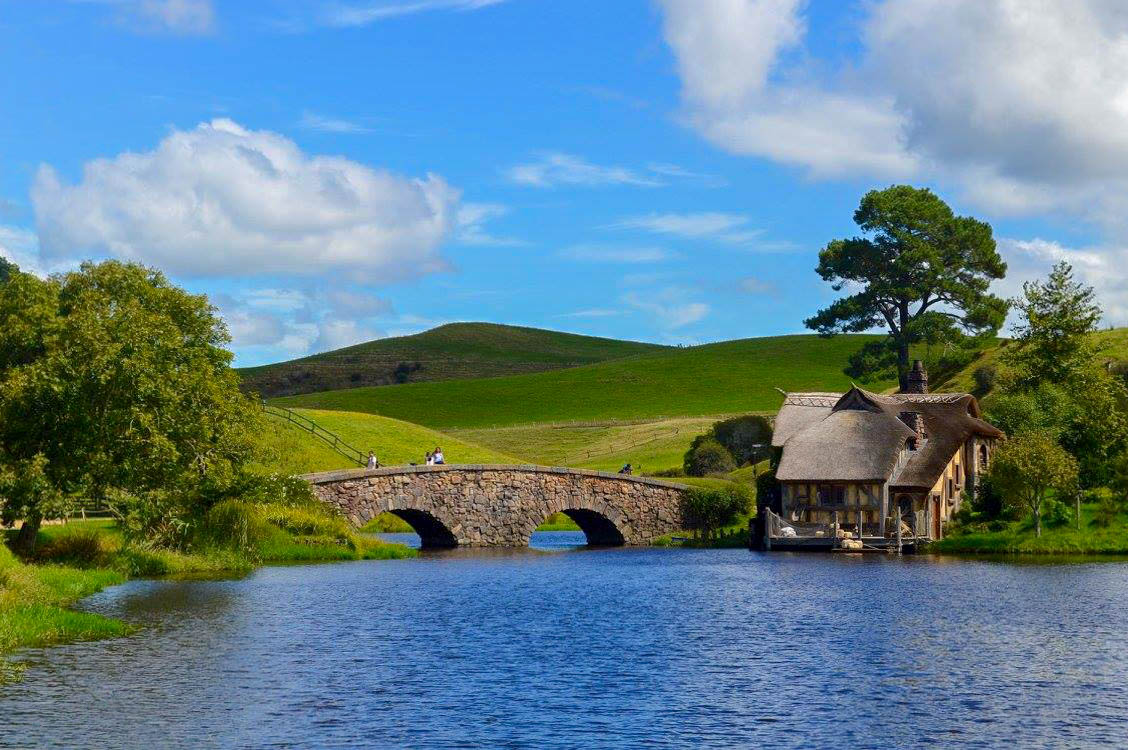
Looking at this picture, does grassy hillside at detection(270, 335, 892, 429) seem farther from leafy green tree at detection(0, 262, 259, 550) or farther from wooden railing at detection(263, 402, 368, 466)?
leafy green tree at detection(0, 262, 259, 550)

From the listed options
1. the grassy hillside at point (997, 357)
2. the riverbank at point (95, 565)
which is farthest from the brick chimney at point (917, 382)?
the riverbank at point (95, 565)

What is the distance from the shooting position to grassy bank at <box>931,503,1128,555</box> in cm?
6097

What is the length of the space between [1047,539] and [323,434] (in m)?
50.9

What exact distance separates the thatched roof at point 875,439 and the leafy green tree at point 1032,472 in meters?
5.39


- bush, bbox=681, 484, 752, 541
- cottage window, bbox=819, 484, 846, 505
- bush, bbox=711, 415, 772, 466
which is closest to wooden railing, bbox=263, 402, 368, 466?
bush, bbox=681, 484, 752, 541

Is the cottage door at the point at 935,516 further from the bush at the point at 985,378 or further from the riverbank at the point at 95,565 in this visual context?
the riverbank at the point at 95,565

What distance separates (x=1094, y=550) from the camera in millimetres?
60781

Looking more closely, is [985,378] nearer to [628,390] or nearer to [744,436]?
[744,436]

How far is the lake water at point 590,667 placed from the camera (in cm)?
2297

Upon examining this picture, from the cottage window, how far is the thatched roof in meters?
1.90

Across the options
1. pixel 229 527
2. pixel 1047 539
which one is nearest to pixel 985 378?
pixel 1047 539

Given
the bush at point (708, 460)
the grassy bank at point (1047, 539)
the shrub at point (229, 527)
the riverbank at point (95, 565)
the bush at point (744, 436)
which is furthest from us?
the bush at point (744, 436)

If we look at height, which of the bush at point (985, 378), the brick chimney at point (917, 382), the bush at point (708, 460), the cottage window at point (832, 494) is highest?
the bush at point (985, 378)

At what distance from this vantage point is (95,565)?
47.8 m
